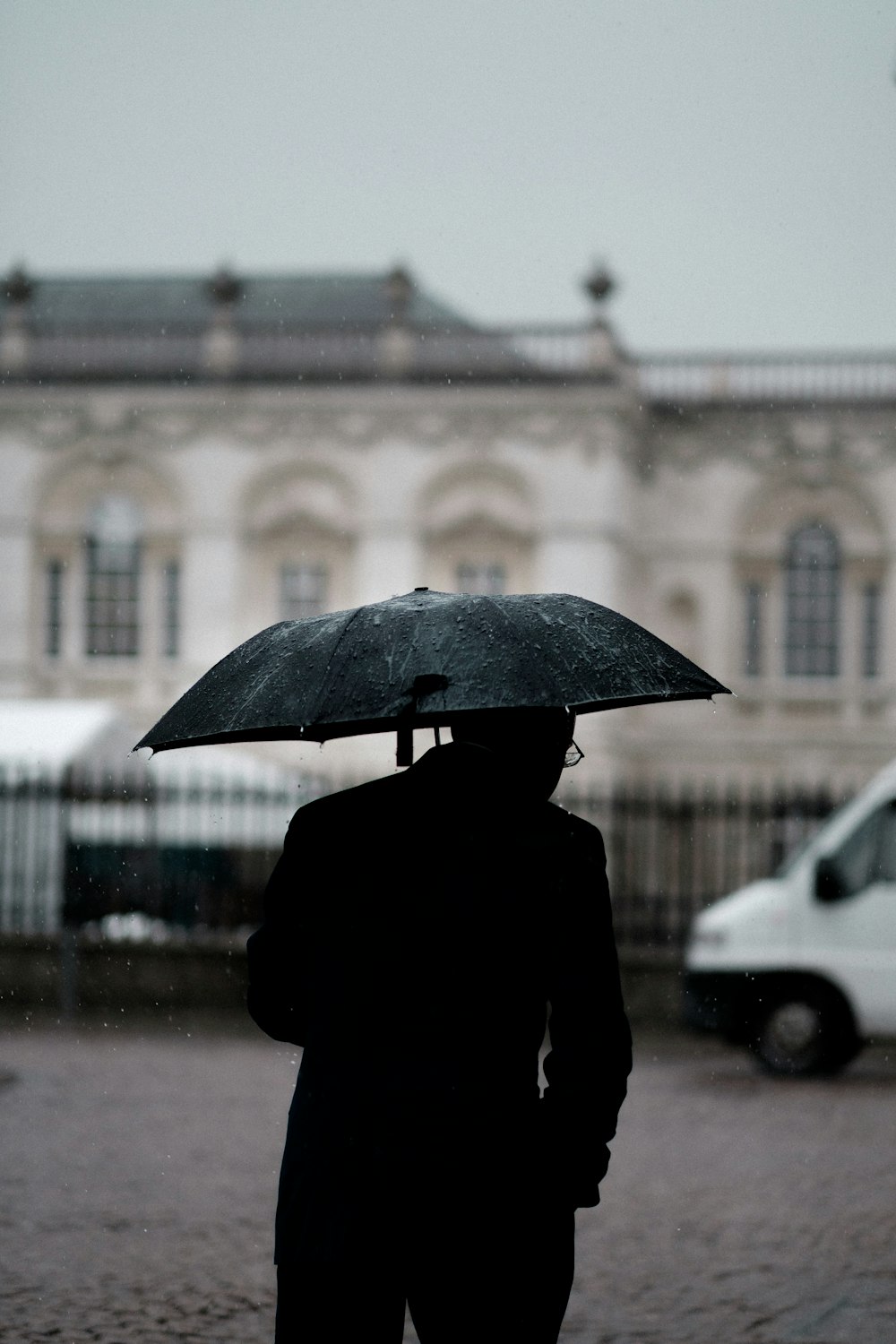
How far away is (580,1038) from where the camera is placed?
2.62 m

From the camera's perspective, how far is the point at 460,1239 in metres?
2.55

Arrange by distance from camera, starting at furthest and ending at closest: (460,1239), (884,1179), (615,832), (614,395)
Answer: (614,395), (615,832), (884,1179), (460,1239)

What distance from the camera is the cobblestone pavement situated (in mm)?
5176

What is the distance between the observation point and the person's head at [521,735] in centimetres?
→ 275

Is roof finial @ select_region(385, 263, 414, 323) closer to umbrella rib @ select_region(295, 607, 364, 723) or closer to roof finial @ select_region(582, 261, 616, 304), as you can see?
roof finial @ select_region(582, 261, 616, 304)

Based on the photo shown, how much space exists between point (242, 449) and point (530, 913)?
30408mm

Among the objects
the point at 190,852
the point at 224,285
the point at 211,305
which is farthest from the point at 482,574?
the point at 190,852

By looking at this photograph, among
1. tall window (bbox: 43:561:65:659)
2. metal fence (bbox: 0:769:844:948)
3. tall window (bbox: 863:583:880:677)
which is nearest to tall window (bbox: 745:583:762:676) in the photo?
tall window (bbox: 863:583:880:677)

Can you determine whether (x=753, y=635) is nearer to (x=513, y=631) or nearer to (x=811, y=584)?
(x=811, y=584)

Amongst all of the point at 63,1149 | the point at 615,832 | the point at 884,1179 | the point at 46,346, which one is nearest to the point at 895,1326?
the point at 884,1179

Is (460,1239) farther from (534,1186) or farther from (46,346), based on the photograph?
(46,346)

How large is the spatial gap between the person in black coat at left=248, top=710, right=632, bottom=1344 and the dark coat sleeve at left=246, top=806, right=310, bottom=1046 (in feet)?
0.16

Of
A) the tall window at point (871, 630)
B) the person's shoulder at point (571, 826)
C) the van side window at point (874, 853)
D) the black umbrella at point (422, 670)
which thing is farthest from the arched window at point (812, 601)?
the person's shoulder at point (571, 826)

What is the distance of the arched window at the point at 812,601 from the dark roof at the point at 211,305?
6.81 meters
